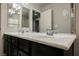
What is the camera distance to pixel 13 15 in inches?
52.4

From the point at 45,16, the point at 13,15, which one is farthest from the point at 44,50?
the point at 13,15

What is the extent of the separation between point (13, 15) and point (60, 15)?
51cm

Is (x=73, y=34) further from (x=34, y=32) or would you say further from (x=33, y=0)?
(x=33, y=0)

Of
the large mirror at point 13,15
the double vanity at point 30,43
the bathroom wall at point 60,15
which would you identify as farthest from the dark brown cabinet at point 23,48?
the bathroom wall at point 60,15

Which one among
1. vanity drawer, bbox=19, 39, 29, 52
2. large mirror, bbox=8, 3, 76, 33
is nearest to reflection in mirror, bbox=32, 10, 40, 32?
large mirror, bbox=8, 3, 76, 33

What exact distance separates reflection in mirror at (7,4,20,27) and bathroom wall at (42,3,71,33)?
28 cm

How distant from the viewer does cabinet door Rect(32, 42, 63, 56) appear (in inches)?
37.7

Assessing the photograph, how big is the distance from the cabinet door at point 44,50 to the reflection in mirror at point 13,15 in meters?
0.35

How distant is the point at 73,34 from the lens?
1.30 metres

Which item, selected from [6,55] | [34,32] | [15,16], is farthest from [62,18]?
[6,55]

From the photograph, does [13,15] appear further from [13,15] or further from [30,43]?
[30,43]

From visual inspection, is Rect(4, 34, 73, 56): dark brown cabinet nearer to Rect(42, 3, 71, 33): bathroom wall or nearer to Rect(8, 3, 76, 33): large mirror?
Rect(8, 3, 76, 33): large mirror

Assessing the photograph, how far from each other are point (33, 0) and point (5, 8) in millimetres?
315

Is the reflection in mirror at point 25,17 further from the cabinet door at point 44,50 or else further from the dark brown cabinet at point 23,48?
the cabinet door at point 44,50
